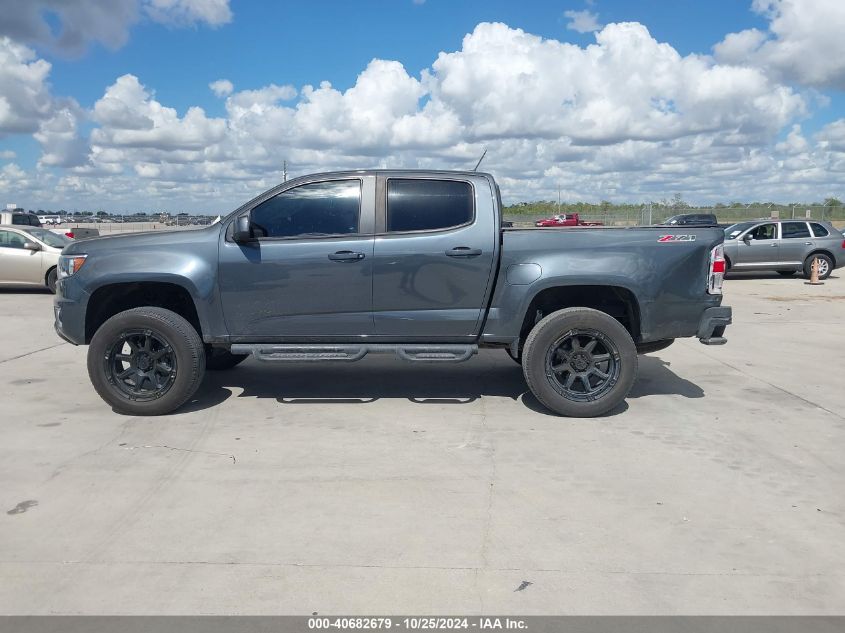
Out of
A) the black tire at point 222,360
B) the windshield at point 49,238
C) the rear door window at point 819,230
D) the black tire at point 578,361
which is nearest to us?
the black tire at point 578,361

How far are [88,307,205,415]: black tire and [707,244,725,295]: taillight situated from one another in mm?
4318

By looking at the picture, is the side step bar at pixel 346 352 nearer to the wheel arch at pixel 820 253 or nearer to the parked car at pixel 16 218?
the wheel arch at pixel 820 253

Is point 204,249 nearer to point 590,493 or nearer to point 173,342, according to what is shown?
point 173,342

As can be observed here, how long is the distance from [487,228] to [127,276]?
3027mm

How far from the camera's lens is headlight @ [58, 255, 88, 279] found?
6227mm

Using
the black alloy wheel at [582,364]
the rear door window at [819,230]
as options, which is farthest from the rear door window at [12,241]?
the rear door window at [819,230]

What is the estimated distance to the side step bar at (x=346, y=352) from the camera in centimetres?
614

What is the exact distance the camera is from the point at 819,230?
62.2 feet

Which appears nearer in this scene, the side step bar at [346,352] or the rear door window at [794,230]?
the side step bar at [346,352]

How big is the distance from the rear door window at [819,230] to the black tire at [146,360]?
58.0 ft

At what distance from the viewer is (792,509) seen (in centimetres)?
434

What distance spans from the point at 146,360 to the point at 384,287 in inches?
83.5

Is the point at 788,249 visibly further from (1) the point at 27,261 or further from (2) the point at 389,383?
(1) the point at 27,261

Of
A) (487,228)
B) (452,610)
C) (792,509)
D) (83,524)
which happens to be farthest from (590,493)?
(83,524)
